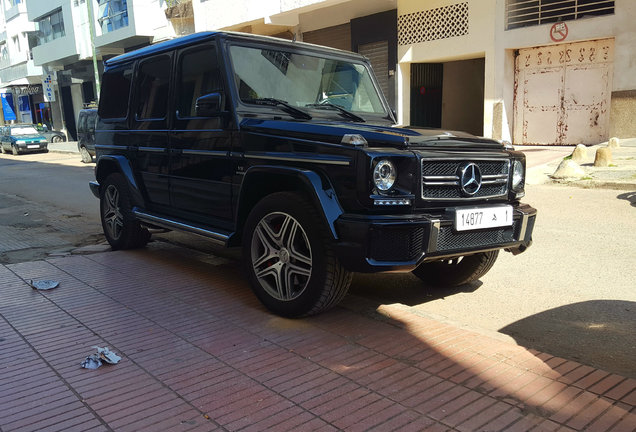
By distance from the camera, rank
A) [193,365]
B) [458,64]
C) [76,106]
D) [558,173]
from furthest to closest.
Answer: [76,106]
[458,64]
[558,173]
[193,365]

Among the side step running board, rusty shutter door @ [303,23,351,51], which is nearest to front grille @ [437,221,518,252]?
the side step running board

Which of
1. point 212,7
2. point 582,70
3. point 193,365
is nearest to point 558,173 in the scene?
point 582,70

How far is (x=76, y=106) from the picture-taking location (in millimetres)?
41188

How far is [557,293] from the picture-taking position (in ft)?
15.7

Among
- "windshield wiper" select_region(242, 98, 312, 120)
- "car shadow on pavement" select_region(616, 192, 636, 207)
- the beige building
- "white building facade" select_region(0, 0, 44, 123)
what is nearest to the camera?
"windshield wiper" select_region(242, 98, 312, 120)

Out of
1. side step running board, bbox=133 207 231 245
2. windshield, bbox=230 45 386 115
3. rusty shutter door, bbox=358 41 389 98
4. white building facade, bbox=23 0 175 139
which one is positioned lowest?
side step running board, bbox=133 207 231 245

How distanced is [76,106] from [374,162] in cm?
4267

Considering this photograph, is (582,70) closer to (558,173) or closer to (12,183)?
(558,173)

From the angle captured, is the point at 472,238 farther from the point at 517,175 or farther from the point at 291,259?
the point at 291,259

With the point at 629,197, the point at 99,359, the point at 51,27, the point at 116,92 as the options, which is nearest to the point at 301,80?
the point at 116,92

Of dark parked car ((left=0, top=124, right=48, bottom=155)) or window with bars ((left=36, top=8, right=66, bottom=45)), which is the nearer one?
dark parked car ((left=0, top=124, right=48, bottom=155))

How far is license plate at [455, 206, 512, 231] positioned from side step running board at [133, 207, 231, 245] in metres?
1.84

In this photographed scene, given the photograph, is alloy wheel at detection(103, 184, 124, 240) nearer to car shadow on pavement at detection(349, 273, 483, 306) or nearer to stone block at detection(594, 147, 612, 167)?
car shadow on pavement at detection(349, 273, 483, 306)

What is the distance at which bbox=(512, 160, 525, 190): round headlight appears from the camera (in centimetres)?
420
